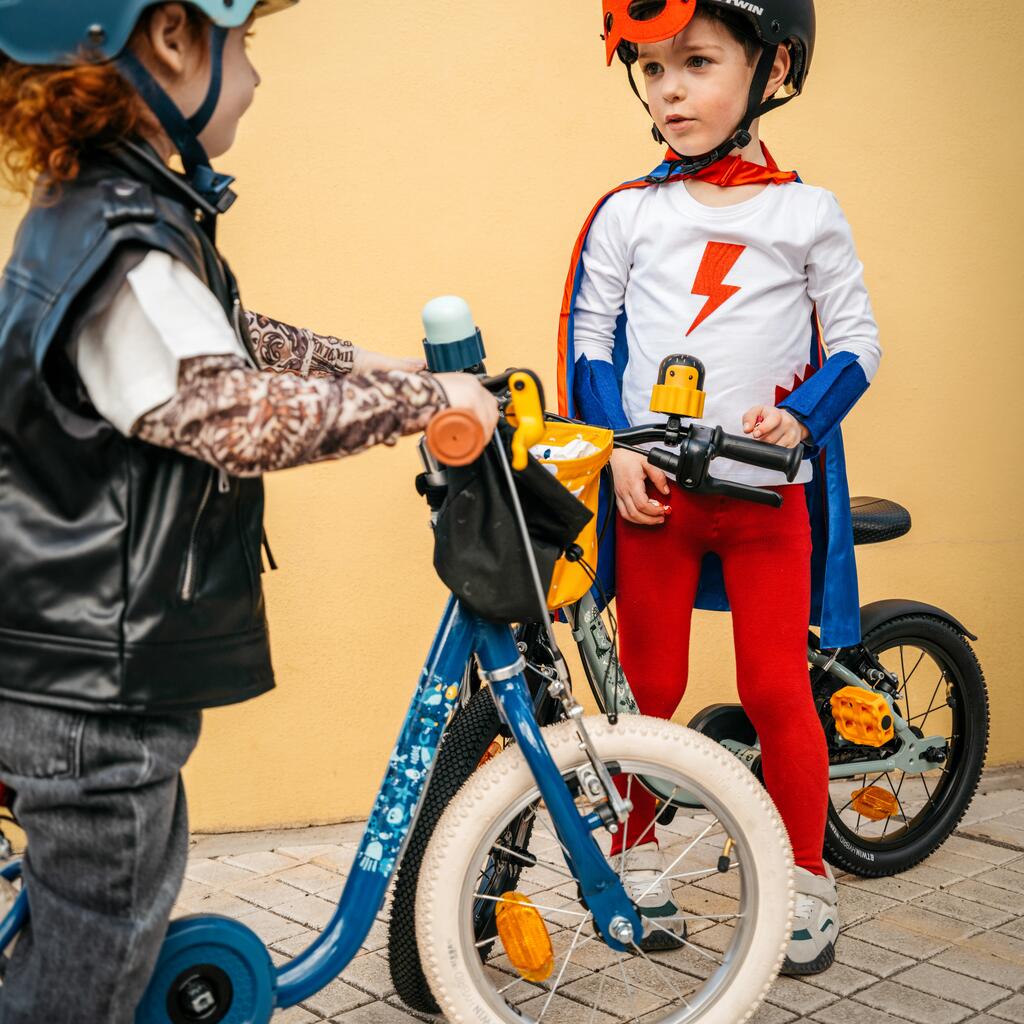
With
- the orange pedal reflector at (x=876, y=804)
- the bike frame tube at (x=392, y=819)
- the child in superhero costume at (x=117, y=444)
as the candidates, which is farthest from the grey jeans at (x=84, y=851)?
the orange pedal reflector at (x=876, y=804)

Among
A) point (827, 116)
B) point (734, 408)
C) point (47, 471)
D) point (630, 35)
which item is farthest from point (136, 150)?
point (827, 116)

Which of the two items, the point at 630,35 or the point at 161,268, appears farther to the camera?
the point at 630,35

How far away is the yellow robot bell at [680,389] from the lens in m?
2.26

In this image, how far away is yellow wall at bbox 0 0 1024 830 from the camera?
346 cm

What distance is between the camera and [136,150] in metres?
1.70

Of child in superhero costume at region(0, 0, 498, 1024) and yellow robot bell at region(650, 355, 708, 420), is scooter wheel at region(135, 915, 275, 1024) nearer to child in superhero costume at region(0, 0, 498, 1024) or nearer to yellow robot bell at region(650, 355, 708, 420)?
child in superhero costume at region(0, 0, 498, 1024)

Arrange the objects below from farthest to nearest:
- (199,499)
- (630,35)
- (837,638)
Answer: (837,638) < (630,35) < (199,499)

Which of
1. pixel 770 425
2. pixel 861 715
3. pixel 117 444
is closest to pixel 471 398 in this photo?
pixel 117 444

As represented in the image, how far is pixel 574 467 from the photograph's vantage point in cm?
204

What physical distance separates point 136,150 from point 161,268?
0.65ft

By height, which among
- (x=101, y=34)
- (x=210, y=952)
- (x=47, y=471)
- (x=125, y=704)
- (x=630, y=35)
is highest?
(x=630, y=35)

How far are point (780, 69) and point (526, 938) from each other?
1823 millimetres

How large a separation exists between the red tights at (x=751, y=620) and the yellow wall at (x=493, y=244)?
3.42 feet

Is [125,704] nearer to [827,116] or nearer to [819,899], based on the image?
[819,899]
